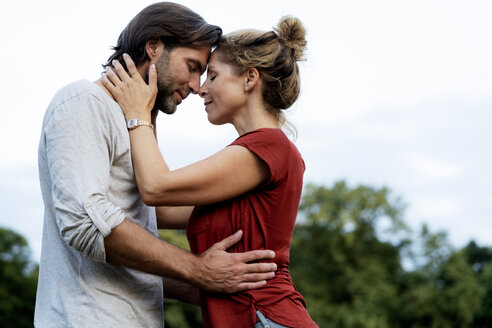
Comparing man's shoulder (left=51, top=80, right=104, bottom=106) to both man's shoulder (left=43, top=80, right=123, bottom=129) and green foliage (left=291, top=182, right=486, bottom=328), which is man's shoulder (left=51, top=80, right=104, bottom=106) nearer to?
man's shoulder (left=43, top=80, right=123, bottom=129)

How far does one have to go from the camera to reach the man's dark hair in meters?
3.99

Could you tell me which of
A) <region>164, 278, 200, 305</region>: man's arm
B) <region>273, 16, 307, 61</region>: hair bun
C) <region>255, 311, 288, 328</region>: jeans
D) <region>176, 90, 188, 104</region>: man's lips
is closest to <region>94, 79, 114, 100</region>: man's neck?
<region>176, 90, 188, 104</region>: man's lips

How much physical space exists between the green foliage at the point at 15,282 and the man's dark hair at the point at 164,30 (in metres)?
35.4

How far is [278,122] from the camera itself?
4164mm

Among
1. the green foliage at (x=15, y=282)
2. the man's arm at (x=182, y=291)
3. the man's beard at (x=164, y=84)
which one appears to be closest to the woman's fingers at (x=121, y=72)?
the man's beard at (x=164, y=84)

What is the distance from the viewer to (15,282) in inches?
1452

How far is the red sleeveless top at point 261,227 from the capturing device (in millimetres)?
3477

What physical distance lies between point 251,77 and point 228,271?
1.30 m

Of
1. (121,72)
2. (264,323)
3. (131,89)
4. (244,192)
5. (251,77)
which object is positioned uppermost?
(251,77)

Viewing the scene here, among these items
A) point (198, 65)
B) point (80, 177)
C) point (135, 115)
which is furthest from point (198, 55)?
point (80, 177)

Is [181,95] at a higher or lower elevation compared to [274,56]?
lower

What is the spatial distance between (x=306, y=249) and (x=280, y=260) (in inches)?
1371

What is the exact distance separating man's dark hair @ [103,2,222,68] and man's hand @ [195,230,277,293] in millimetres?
1336

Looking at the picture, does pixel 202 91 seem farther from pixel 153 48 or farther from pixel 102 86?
pixel 102 86
